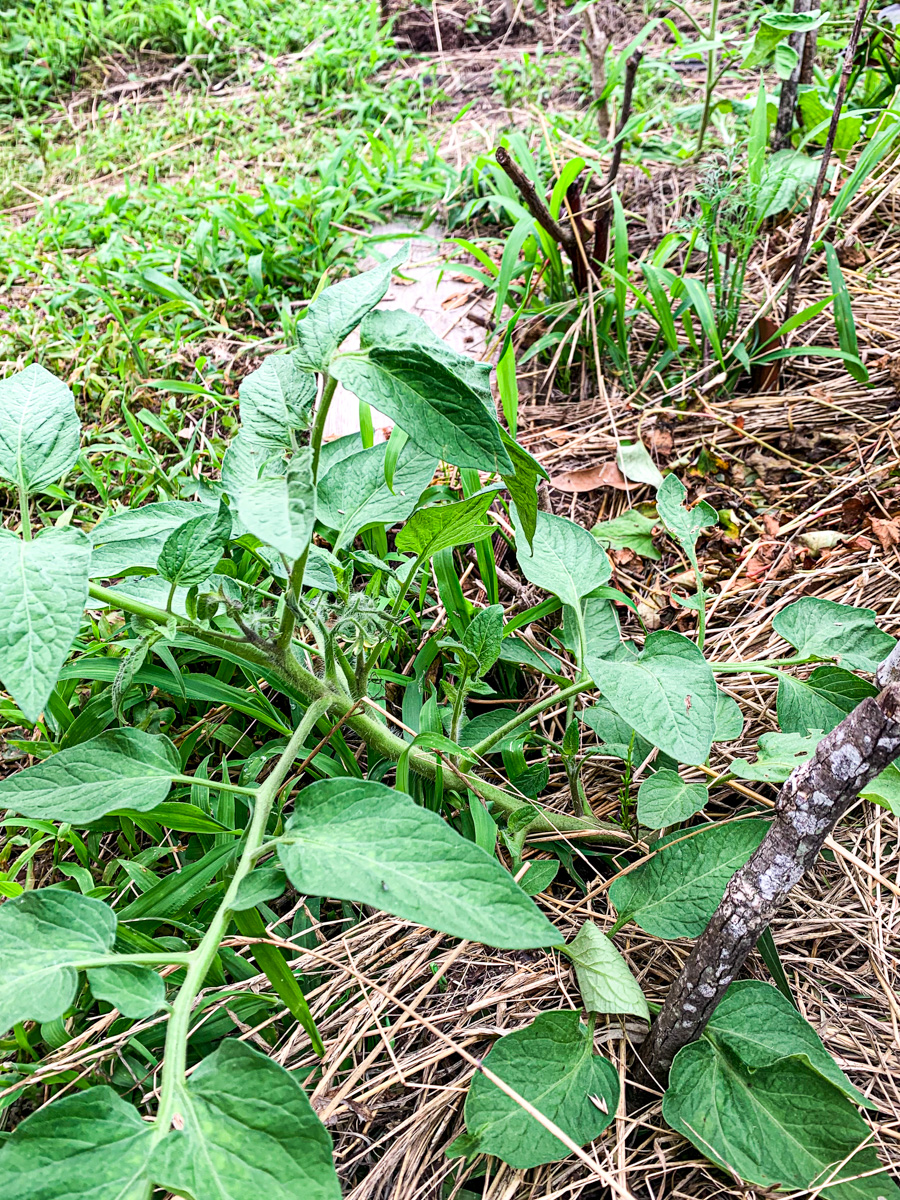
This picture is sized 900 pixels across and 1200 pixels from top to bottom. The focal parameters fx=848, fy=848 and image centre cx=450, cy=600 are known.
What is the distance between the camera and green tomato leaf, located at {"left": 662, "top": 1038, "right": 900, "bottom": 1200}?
37.6 inches

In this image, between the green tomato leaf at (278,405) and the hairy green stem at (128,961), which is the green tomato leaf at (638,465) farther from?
the hairy green stem at (128,961)

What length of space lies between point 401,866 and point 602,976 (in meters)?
0.41

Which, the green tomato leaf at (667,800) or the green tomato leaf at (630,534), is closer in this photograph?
the green tomato leaf at (667,800)

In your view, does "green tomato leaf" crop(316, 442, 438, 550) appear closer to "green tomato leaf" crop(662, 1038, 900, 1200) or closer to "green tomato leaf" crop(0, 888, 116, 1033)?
"green tomato leaf" crop(0, 888, 116, 1033)

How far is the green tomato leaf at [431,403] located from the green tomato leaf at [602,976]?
643 mm

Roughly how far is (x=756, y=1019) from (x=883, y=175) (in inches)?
86.9

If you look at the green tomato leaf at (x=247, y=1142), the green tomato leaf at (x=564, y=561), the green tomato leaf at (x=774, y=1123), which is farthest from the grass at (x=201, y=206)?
the green tomato leaf at (x=774, y=1123)

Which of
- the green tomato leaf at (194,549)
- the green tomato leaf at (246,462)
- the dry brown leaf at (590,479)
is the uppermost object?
the green tomato leaf at (246,462)

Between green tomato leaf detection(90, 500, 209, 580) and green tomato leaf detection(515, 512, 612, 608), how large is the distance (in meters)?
0.52

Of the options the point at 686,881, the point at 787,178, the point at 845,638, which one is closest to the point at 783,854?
the point at 686,881

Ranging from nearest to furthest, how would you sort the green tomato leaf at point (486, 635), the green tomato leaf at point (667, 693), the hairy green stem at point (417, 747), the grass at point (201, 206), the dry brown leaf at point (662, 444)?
the green tomato leaf at point (667, 693) → the hairy green stem at point (417, 747) → the green tomato leaf at point (486, 635) → the dry brown leaf at point (662, 444) → the grass at point (201, 206)

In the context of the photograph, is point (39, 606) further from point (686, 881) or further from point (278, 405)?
point (686, 881)

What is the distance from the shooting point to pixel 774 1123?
996 mm

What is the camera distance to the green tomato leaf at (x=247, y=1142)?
75 centimetres
